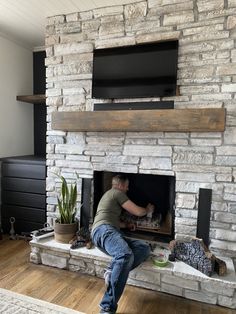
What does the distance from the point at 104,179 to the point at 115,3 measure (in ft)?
5.81

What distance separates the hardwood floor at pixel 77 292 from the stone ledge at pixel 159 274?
5 cm

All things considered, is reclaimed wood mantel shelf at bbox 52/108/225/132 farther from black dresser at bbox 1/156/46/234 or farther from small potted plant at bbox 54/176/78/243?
black dresser at bbox 1/156/46/234

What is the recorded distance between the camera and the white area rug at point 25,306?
1.85 metres

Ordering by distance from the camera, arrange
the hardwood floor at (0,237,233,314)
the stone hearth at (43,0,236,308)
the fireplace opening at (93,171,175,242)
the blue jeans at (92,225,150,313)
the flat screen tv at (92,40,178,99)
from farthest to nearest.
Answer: the fireplace opening at (93,171,175,242)
the flat screen tv at (92,40,178,99)
the stone hearth at (43,0,236,308)
the hardwood floor at (0,237,233,314)
the blue jeans at (92,225,150,313)

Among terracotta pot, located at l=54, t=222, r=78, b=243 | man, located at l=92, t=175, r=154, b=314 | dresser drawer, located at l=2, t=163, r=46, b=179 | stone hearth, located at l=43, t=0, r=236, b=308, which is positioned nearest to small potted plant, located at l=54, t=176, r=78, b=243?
terracotta pot, located at l=54, t=222, r=78, b=243

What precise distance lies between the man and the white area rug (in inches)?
12.4

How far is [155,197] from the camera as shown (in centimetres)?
281

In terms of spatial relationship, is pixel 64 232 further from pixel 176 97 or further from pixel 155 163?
pixel 176 97

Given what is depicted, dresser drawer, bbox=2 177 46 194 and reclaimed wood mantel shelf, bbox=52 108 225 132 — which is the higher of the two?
reclaimed wood mantel shelf, bbox=52 108 225 132

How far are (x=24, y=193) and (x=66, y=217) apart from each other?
858 millimetres

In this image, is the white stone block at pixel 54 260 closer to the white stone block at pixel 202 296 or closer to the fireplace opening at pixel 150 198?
the fireplace opening at pixel 150 198

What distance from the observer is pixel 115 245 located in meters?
2.01

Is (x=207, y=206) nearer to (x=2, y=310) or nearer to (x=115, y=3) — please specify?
(x=2, y=310)

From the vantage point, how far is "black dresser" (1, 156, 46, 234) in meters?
3.03
